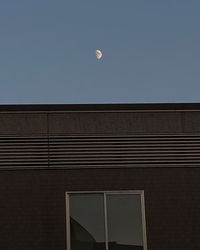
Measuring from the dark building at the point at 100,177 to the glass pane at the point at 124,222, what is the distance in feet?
0.07

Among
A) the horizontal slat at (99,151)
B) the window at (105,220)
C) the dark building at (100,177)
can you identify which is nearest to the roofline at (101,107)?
the dark building at (100,177)

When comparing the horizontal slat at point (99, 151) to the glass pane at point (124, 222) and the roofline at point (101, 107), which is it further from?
the glass pane at point (124, 222)

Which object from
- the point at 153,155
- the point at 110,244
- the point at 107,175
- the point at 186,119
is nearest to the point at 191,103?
the point at 186,119

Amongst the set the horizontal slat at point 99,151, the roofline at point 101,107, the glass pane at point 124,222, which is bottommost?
the glass pane at point 124,222

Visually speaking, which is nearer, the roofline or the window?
the window

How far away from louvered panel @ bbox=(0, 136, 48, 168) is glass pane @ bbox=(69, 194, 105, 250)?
1.18 meters

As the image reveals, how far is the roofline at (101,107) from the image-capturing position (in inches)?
587

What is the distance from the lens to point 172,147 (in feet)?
49.2

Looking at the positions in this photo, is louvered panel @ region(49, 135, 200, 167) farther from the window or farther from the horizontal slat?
the window

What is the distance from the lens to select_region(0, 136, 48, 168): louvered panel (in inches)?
574

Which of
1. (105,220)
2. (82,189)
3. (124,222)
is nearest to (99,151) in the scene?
(82,189)

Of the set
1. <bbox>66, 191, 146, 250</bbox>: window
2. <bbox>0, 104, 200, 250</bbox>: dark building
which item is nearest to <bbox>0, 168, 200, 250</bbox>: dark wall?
<bbox>0, 104, 200, 250</bbox>: dark building

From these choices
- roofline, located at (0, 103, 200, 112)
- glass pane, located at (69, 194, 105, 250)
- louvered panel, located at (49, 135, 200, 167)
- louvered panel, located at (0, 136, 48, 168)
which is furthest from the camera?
roofline, located at (0, 103, 200, 112)

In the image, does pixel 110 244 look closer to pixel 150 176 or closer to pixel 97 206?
pixel 97 206
